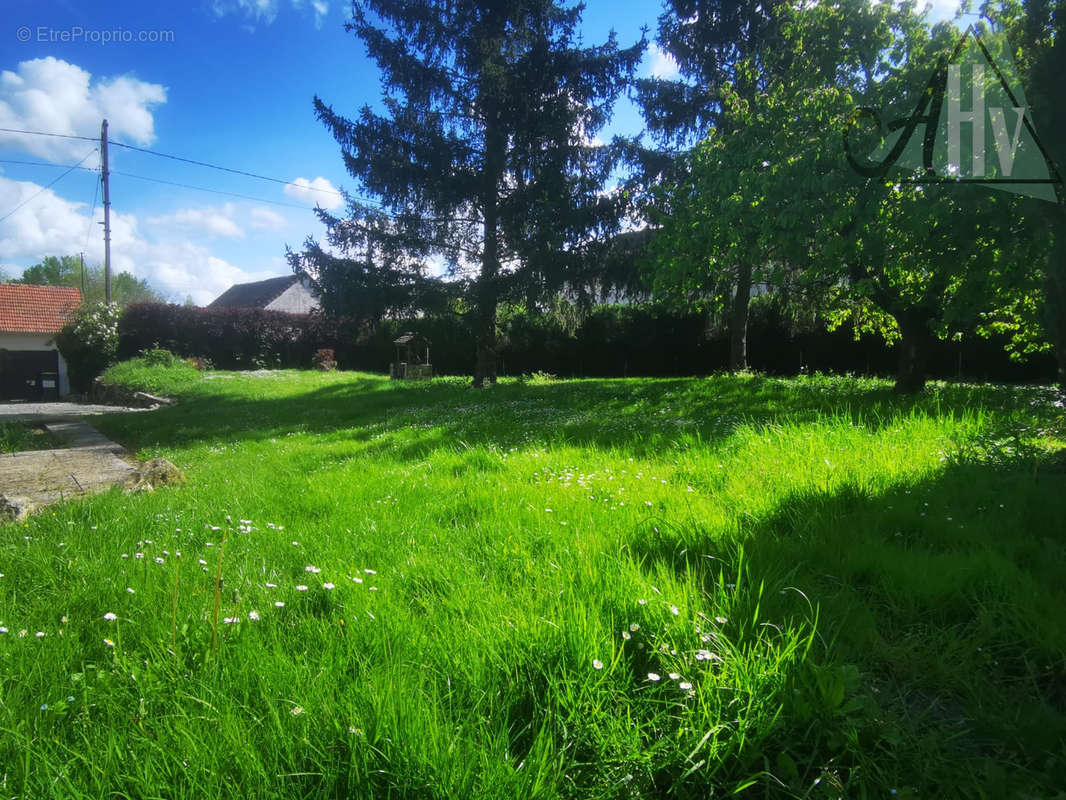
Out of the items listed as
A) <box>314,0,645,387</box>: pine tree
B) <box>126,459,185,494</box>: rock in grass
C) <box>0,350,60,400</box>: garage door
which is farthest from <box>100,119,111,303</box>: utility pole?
<box>126,459,185,494</box>: rock in grass

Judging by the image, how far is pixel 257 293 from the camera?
37344 millimetres

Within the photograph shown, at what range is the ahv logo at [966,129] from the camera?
4.45 metres

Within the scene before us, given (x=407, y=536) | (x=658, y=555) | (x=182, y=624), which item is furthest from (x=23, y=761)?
(x=658, y=555)

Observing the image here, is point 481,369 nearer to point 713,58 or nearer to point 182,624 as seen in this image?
point 713,58

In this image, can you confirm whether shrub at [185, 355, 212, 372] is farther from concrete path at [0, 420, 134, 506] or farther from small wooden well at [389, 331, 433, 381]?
concrete path at [0, 420, 134, 506]

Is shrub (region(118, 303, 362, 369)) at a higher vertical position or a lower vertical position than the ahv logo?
lower

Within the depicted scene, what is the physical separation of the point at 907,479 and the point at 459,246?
39.4 ft

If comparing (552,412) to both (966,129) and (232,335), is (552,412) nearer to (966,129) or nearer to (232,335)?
(966,129)

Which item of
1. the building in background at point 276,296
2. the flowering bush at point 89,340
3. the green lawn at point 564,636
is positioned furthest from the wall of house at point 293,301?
the green lawn at point 564,636

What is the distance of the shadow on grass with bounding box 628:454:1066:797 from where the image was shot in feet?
4.11

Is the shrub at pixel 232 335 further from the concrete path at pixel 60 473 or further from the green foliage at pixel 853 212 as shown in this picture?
the green foliage at pixel 853 212

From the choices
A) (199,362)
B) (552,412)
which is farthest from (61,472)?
(199,362)

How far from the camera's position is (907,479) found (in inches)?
122

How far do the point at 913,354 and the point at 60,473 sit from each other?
Answer: 1081cm
